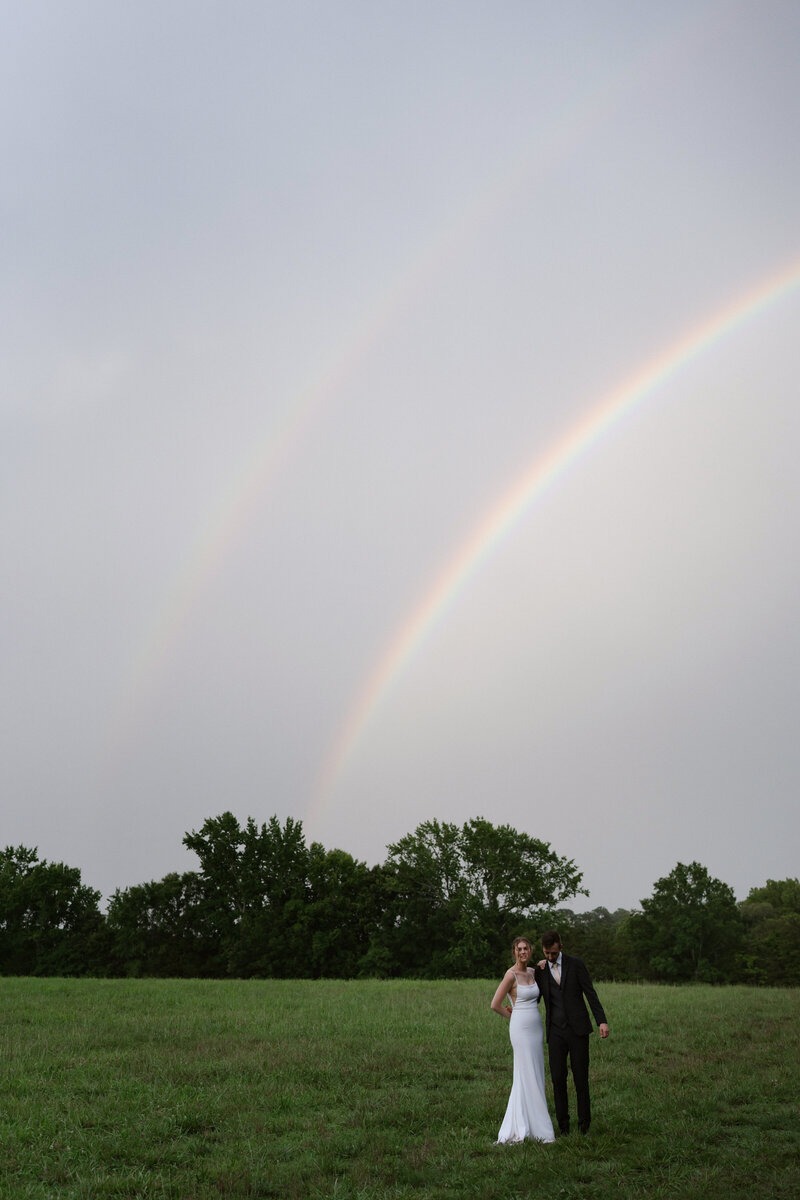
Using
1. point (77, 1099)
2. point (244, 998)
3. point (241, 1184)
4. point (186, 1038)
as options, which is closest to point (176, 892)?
point (244, 998)

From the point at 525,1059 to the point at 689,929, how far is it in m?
70.7

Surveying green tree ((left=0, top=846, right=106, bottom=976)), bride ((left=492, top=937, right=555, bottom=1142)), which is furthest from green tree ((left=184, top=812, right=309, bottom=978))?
→ bride ((left=492, top=937, right=555, bottom=1142))

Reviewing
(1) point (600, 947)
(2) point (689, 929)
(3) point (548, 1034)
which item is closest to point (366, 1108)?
(3) point (548, 1034)

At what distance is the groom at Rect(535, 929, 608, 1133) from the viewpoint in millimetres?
11836

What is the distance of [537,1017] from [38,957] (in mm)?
71243

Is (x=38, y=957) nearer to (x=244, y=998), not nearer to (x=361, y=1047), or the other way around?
(x=244, y=998)

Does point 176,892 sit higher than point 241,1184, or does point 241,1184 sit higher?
point 176,892

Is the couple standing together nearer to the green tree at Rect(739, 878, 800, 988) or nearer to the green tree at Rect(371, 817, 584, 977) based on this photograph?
the green tree at Rect(371, 817, 584, 977)

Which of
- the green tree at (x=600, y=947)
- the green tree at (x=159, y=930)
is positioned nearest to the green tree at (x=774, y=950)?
the green tree at (x=600, y=947)

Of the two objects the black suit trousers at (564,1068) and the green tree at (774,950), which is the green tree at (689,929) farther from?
the black suit trousers at (564,1068)

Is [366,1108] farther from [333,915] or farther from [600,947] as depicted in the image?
[600,947]

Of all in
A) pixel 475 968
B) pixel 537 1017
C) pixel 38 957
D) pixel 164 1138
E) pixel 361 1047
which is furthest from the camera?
pixel 38 957

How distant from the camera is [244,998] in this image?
29.2 m

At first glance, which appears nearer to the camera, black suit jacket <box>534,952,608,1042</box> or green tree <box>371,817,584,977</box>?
black suit jacket <box>534,952,608,1042</box>
